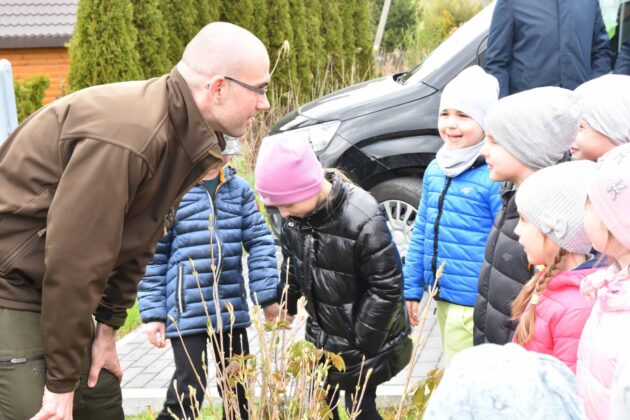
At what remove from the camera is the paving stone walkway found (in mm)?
4980

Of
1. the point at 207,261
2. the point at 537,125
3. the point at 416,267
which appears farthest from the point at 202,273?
the point at 537,125

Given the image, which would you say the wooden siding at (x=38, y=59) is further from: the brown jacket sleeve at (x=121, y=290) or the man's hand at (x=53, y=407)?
the man's hand at (x=53, y=407)

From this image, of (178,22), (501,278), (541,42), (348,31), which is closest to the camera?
(501,278)

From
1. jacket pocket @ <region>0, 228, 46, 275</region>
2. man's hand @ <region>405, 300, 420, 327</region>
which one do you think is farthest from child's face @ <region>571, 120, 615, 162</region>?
jacket pocket @ <region>0, 228, 46, 275</region>

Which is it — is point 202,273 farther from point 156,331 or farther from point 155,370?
point 155,370

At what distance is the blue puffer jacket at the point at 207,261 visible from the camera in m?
4.08

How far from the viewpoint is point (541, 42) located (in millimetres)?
6027

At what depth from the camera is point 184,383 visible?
4.11 m

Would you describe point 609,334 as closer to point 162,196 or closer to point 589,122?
point 162,196

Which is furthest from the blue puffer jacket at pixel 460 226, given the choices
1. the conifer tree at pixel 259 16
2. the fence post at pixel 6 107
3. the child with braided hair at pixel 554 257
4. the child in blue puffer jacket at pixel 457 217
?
the conifer tree at pixel 259 16

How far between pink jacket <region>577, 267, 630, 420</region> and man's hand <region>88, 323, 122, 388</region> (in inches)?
67.9

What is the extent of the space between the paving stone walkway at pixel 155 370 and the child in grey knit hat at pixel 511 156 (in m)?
1.28

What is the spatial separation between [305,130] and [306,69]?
26.0 feet

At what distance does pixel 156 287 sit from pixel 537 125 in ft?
6.20
